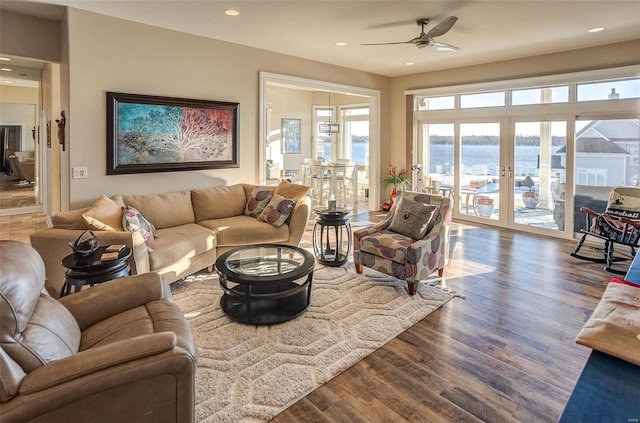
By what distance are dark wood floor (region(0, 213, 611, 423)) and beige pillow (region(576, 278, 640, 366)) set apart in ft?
3.02

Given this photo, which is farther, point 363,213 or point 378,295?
point 363,213

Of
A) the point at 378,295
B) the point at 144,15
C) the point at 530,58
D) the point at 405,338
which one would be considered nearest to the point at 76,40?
the point at 144,15

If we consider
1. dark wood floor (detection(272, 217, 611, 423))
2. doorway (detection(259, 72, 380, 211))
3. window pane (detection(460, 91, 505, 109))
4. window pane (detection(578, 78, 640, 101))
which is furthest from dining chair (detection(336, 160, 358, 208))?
dark wood floor (detection(272, 217, 611, 423))

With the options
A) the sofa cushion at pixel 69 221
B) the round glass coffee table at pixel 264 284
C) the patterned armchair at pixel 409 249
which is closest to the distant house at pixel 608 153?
the patterned armchair at pixel 409 249

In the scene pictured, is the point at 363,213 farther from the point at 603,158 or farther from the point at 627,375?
the point at 627,375

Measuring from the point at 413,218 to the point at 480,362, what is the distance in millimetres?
1740

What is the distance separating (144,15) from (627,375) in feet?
16.4

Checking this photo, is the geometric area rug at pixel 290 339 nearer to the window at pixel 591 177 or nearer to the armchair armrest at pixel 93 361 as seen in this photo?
the armchair armrest at pixel 93 361

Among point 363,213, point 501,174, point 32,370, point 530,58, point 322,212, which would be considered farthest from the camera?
point 363,213

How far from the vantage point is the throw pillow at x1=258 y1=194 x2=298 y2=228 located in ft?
15.2

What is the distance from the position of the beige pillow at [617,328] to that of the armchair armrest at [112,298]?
2189mm

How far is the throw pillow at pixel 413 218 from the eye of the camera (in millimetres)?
3947

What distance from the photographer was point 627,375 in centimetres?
117

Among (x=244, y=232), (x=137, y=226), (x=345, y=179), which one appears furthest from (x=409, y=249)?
(x=345, y=179)
